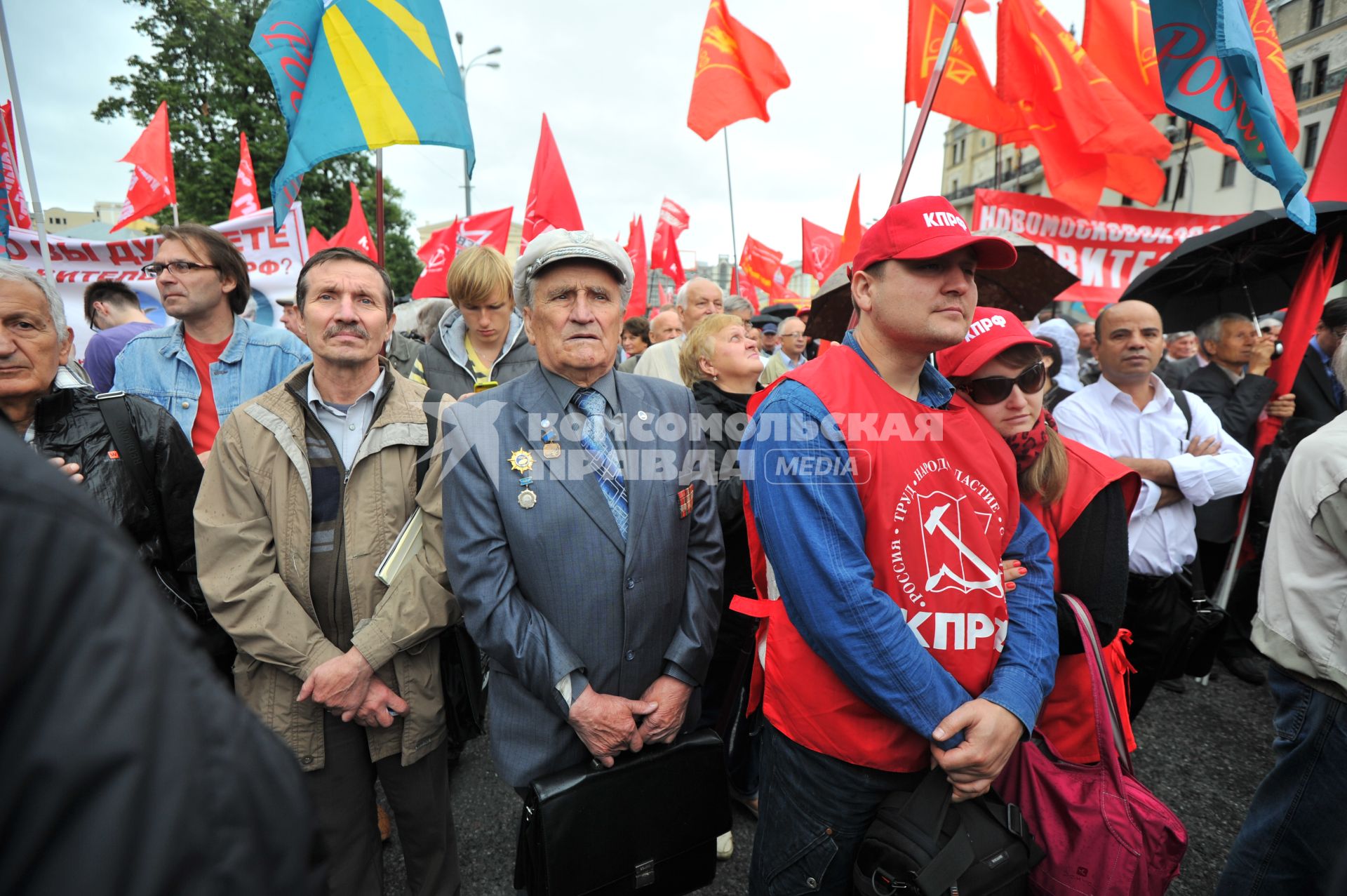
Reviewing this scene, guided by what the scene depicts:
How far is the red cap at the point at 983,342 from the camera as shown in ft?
6.37

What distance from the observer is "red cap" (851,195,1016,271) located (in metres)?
1.60

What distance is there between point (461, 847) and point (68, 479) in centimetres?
292

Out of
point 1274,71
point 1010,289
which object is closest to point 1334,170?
point 1274,71

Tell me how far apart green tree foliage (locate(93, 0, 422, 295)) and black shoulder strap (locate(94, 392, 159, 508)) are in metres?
21.5

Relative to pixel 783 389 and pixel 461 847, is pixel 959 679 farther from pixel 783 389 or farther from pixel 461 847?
pixel 461 847

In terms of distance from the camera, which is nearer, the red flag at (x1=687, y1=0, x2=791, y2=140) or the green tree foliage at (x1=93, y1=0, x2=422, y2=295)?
the red flag at (x1=687, y1=0, x2=791, y2=140)

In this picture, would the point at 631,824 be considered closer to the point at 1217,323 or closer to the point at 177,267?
the point at 177,267

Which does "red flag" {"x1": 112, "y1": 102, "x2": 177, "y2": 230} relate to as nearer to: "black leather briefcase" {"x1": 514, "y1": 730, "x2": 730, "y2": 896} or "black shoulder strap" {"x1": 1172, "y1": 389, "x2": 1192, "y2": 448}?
"black leather briefcase" {"x1": 514, "y1": 730, "x2": 730, "y2": 896}

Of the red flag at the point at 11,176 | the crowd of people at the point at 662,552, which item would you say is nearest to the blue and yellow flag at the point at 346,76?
the red flag at the point at 11,176

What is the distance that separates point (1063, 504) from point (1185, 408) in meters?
1.83

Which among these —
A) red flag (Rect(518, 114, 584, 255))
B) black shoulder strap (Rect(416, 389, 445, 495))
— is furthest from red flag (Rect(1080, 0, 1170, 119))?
black shoulder strap (Rect(416, 389, 445, 495))

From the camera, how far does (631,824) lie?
1.78 m

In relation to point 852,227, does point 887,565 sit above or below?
below

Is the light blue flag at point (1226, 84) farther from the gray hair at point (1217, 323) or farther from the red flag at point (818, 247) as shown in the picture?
the red flag at point (818, 247)
